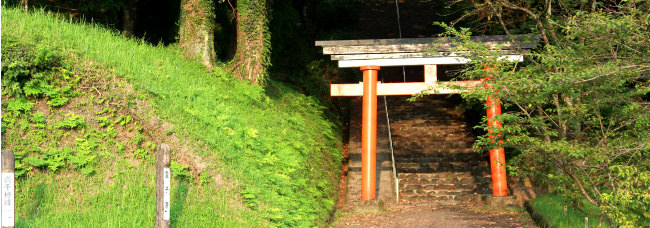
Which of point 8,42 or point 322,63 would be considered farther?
point 322,63

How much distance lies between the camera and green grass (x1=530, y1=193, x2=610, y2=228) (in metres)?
9.78

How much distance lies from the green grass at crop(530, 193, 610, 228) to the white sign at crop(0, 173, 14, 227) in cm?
762

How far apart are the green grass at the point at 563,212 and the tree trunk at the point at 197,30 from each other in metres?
7.25

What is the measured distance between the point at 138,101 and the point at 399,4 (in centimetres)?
2274

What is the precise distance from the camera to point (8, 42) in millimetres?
8539

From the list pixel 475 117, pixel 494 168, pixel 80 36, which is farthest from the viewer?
pixel 475 117

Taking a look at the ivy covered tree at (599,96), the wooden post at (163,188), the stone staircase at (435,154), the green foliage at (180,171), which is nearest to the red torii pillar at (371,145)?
the stone staircase at (435,154)

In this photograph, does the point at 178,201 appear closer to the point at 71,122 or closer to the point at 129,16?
the point at 71,122

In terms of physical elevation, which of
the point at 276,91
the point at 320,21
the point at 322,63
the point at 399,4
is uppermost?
the point at 399,4

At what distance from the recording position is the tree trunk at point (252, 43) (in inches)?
516

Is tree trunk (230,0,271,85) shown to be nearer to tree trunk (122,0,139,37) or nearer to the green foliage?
tree trunk (122,0,139,37)

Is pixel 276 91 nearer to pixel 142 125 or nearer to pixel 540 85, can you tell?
pixel 142 125

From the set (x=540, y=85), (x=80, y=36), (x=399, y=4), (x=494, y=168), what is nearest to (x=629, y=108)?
(x=540, y=85)

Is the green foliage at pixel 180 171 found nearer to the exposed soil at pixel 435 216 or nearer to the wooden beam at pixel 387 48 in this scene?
the exposed soil at pixel 435 216
